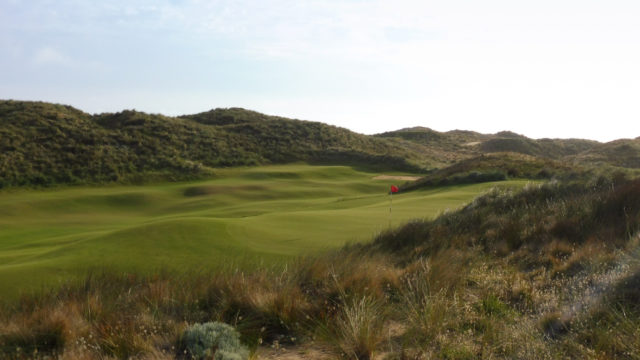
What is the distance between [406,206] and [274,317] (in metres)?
11.7

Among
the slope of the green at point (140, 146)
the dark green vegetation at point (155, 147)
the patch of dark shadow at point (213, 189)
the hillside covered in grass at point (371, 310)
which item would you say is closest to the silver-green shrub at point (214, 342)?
the hillside covered in grass at point (371, 310)

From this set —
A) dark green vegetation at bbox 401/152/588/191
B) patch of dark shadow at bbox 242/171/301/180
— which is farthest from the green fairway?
patch of dark shadow at bbox 242/171/301/180

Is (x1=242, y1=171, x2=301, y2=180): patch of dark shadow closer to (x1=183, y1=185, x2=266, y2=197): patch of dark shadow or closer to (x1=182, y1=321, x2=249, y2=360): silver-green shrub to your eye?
(x1=183, y1=185, x2=266, y2=197): patch of dark shadow

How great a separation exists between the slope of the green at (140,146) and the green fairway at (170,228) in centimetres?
368

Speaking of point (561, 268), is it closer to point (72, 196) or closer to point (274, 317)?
point (274, 317)

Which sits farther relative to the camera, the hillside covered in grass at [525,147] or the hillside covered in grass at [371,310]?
the hillside covered in grass at [525,147]

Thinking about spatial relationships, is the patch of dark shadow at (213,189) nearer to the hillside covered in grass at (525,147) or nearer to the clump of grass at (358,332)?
the clump of grass at (358,332)

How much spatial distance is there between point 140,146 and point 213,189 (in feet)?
49.4

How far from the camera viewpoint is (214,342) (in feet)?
12.6

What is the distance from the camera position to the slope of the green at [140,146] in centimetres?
3353

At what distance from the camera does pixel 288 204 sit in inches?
889

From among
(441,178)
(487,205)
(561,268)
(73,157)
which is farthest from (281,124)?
(561,268)

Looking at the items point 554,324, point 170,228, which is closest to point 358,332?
point 554,324

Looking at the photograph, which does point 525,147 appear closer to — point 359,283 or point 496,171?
point 496,171
